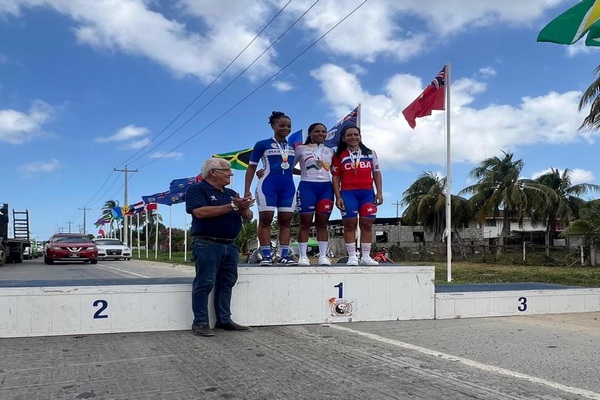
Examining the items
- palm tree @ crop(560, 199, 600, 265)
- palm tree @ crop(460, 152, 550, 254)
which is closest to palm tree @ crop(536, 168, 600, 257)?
palm tree @ crop(460, 152, 550, 254)

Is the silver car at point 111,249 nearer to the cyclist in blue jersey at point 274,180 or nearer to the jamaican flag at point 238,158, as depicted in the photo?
the jamaican flag at point 238,158

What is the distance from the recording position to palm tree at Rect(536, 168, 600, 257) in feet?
137

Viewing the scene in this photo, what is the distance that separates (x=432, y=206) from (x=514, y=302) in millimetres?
37139

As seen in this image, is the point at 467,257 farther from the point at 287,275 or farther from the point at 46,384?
the point at 46,384

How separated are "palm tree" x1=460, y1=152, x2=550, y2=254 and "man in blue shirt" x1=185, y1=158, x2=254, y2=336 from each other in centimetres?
3481

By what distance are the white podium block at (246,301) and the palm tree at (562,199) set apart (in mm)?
37908

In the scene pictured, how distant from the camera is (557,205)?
41.7 m

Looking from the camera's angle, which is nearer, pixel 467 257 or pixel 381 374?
pixel 381 374

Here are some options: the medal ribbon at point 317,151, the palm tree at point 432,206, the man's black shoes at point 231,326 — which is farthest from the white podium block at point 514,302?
the palm tree at point 432,206

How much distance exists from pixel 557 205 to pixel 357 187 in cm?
3956

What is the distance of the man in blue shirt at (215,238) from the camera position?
18.7 ft

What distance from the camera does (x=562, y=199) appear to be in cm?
4322

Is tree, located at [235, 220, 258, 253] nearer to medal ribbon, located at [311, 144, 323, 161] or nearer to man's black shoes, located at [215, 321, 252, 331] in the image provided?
medal ribbon, located at [311, 144, 323, 161]

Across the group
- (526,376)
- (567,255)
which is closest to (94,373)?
(526,376)
